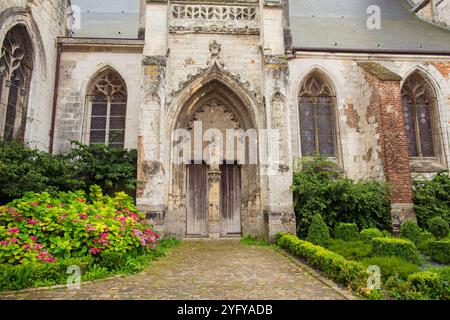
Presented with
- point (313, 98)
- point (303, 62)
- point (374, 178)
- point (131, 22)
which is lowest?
point (374, 178)

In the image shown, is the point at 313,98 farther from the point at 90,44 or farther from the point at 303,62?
the point at 90,44

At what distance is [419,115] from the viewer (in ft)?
43.2

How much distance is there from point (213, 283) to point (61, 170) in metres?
5.94

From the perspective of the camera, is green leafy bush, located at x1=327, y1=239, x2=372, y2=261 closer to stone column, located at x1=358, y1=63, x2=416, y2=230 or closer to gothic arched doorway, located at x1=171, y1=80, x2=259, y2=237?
stone column, located at x1=358, y1=63, x2=416, y2=230

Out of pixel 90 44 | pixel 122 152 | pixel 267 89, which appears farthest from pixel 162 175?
pixel 90 44

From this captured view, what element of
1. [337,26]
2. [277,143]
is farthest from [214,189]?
[337,26]

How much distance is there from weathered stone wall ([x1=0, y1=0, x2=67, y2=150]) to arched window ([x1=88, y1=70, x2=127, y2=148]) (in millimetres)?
1473

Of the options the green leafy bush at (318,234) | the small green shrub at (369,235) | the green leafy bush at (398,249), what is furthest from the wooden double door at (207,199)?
the green leafy bush at (398,249)

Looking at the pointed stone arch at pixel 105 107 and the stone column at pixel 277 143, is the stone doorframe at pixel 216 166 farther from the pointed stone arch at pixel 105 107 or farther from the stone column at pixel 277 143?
the pointed stone arch at pixel 105 107

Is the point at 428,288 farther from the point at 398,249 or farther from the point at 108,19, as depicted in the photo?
the point at 108,19

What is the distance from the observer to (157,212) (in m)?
9.16

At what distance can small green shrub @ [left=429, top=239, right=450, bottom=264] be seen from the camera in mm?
6961

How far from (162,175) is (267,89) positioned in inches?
169

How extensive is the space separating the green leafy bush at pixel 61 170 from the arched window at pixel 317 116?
681 cm
